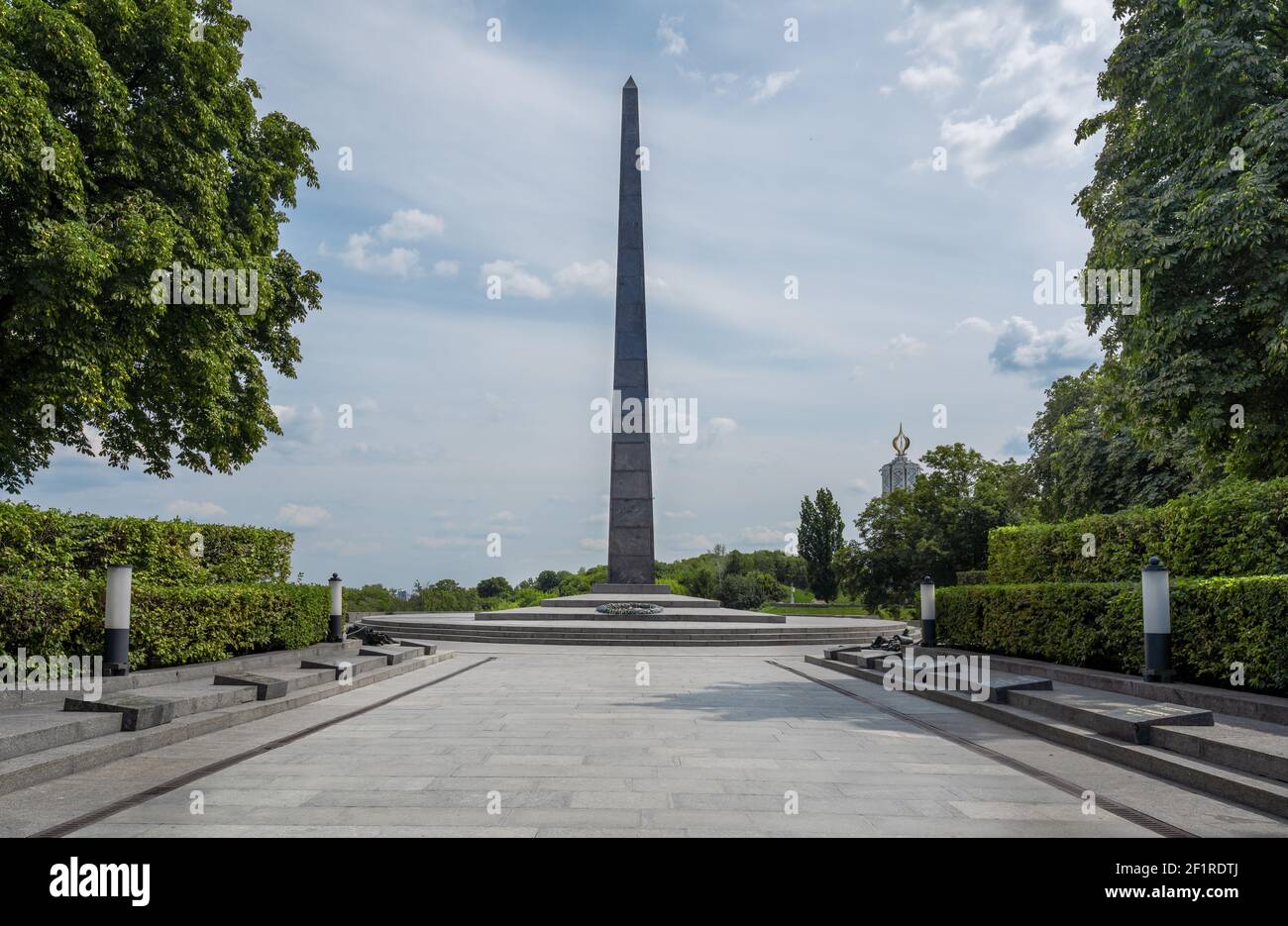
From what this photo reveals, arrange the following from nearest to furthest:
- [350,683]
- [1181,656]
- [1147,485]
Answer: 1. [1181,656]
2. [350,683]
3. [1147,485]

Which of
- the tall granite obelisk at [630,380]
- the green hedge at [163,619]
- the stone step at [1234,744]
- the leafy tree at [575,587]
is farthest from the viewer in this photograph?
the leafy tree at [575,587]

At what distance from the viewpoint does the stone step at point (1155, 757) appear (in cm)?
577

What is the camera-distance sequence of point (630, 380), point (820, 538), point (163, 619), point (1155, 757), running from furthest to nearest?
point (820, 538), point (630, 380), point (163, 619), point (1155, 757)

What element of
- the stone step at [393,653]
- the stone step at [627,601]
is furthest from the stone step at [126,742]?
the stone step at [627,601]

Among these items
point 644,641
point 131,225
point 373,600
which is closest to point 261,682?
point 131,225

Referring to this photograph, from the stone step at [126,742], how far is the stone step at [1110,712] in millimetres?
8569

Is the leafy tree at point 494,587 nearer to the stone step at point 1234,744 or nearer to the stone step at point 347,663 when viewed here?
the stone step at point 347,663

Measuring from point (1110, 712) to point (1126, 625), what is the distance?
3.62 meters

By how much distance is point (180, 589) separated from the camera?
1191 cm

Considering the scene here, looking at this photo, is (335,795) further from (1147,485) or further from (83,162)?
(1147,485)

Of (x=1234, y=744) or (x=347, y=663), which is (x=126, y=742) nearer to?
(x=347, y=663)

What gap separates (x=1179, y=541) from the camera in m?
11.9
